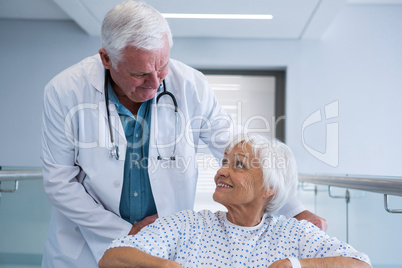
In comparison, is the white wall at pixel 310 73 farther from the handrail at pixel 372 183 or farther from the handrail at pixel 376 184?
the handrail at pixel 376 184

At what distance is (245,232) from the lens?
1.54 m

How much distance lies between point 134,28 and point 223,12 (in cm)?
274

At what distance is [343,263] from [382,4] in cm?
400

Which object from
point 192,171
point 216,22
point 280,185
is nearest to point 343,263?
point 280,185

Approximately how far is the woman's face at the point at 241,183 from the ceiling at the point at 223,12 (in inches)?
95.1

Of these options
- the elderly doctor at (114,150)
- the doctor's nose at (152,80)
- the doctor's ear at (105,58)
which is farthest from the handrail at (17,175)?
the doctor's nose at (152,80)

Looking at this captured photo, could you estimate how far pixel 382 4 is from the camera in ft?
15.1

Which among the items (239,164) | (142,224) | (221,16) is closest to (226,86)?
(221,16)

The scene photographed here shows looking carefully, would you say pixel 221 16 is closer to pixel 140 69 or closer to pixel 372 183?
pixel 372 183

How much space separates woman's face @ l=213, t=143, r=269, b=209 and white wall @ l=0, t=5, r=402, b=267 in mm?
3157

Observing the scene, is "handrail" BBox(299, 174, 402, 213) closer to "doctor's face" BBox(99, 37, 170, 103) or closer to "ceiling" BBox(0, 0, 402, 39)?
"doctor's face" BBox(99, 37, 170, 103)

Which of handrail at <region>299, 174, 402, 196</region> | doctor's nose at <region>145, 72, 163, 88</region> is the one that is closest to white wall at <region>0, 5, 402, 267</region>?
handrail at <region>299, 174, 402, 196</region>

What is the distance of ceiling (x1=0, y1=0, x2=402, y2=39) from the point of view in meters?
3.78

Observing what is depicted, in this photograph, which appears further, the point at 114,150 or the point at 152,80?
the point at 114,150
